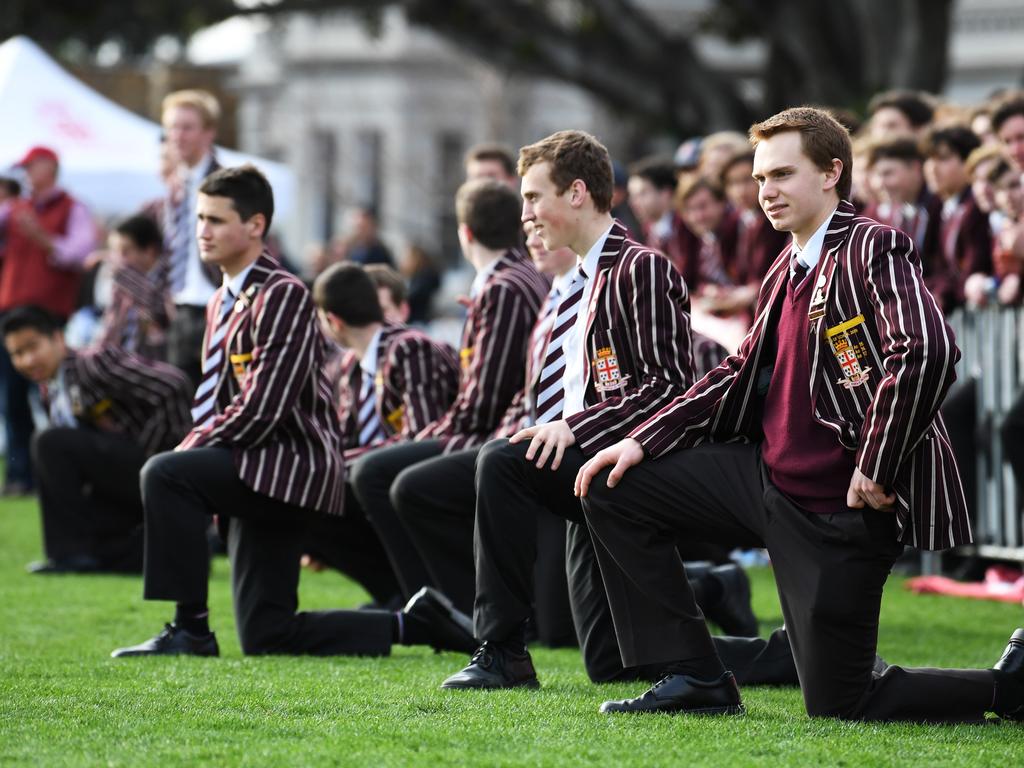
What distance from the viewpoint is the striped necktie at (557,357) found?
242 inches

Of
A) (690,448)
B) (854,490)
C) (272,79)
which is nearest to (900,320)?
(854,490)

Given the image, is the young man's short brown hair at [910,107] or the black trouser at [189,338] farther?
the young man's short brown hair at [910,107]

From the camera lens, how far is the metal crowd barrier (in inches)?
358

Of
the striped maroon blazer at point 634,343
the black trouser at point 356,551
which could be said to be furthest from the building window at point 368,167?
the striped maroon blazer at point 634,343

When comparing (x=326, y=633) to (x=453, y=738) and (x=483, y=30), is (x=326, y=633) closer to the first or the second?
(x=453, y=738)

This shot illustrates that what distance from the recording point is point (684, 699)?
17.5ft

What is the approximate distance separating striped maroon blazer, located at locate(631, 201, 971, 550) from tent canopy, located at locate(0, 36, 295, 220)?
8579 millimetres

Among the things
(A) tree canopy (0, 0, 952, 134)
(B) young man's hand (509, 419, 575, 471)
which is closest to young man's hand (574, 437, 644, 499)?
(B) young man's hand (509, 419, 575, 471)

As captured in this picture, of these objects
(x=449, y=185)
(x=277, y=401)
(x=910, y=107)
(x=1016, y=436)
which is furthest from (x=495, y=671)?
(x=449, y=185)

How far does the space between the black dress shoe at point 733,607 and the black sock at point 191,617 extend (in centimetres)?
199

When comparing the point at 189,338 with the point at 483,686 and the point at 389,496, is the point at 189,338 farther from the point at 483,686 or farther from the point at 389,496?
the point at 483,686

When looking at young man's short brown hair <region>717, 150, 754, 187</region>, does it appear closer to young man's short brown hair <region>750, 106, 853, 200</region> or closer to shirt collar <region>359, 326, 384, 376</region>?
shirt collar <region>359, 326, 384, 376</region>

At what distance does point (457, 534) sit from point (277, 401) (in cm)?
90

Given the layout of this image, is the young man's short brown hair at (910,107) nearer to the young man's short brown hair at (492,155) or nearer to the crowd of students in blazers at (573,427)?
the crowd of students in blazers at (573,427)
